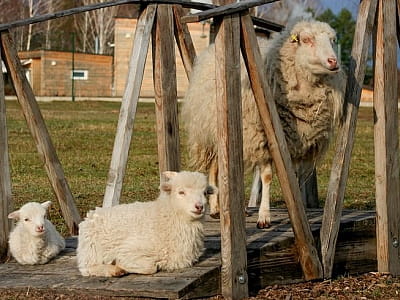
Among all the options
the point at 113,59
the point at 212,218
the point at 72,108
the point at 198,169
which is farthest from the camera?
the point at 113,59

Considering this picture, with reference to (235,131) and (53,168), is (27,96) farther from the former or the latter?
(235,131)

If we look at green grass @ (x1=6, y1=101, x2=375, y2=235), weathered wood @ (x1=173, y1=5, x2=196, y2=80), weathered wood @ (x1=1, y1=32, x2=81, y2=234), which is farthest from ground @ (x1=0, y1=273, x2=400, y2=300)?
green grass @ (x1=6, y1=101, x2=375, y2=235)

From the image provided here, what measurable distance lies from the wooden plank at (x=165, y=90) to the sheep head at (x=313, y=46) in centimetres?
108

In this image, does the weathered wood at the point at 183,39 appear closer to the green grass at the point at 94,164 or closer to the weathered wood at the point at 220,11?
the weathered wood at the point at 220,11

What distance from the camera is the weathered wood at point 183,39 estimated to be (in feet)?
26.1

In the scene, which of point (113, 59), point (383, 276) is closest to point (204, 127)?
point (383, 276)

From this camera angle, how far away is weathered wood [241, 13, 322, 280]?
6152 mm

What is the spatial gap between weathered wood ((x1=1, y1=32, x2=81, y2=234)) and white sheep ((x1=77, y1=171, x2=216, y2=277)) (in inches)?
51.6

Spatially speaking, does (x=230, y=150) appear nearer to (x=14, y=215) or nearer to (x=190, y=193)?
(x=190, y=193)

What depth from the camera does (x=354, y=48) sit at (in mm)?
6984

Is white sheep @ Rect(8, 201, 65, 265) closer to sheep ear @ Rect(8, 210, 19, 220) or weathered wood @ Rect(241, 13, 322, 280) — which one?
sheep ear @ Rect(8, 210, 19, 220)

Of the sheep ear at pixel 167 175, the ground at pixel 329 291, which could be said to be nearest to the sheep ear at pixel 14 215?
the ground at pixel 329 291

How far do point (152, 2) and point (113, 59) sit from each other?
47424mm

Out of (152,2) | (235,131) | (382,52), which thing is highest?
(152,2)
